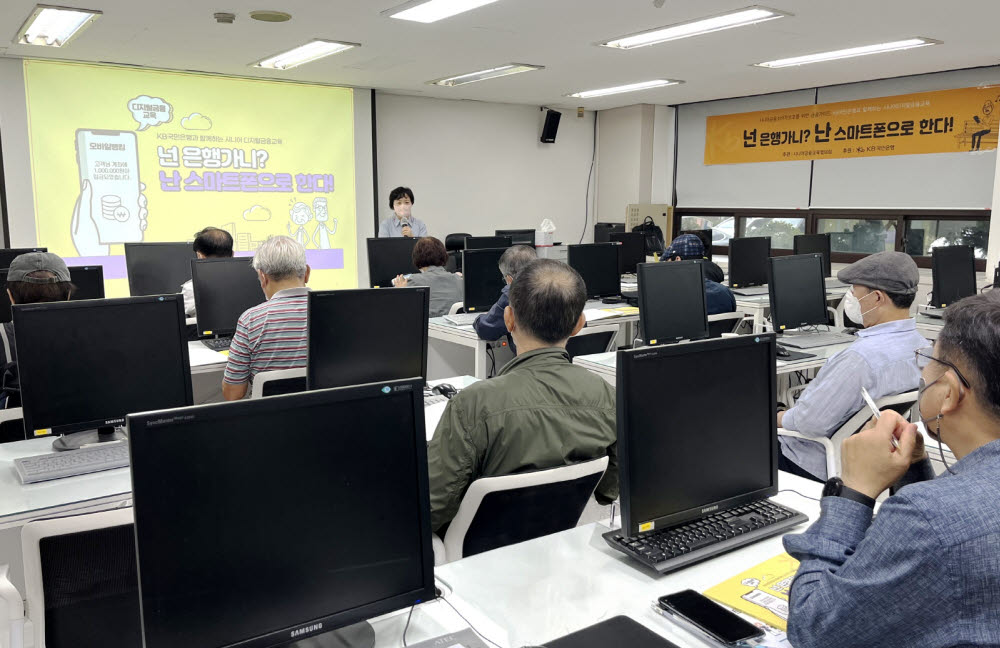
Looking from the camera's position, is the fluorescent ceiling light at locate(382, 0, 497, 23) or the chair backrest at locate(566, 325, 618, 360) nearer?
the chair backrest at locate(566, 325, 618, 360)

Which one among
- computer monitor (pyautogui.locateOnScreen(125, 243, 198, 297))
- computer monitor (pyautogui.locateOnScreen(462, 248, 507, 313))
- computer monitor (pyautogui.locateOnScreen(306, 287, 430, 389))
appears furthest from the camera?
computer monitor (pyautogui.locateOnScreen(462, 248, 507, 313))

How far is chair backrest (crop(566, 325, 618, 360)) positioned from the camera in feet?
14.3

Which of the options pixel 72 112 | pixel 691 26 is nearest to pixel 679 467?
pixel 691 26

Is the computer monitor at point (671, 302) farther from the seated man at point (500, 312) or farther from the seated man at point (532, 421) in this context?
the seated man at point (532, 421)

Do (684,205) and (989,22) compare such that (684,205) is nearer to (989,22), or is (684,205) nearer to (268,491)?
(989,22)

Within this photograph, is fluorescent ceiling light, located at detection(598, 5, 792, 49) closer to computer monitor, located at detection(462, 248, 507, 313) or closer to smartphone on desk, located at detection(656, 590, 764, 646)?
computer monitor, located at detection(462, 248, 507, 313)

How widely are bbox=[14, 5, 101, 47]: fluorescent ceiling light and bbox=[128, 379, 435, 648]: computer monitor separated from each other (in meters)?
4.91

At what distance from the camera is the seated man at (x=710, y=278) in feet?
15.9

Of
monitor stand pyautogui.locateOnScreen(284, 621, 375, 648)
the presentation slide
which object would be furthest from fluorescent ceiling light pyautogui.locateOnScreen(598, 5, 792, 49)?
monitor stand pyautogui.locateOnScreen(284, 621, 375, 648)

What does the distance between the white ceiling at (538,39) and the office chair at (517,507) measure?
3.81 m

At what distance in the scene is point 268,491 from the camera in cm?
114

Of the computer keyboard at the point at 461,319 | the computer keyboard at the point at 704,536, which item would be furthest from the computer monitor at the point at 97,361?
the computer keyboard at the point at 461,319

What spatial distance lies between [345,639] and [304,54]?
618 cm

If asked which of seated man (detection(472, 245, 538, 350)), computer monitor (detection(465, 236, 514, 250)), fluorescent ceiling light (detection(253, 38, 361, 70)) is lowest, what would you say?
seated man (detection(472, 245, 538, 350))
